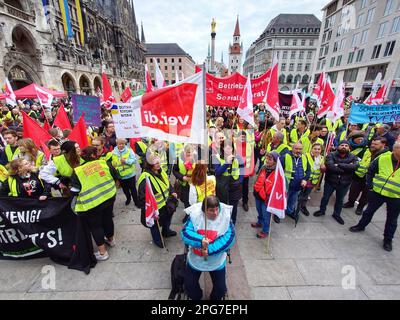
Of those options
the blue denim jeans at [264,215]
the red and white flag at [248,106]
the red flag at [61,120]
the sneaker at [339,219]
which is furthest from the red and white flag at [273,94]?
the red flag at [61,120]

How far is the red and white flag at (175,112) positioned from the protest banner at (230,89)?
407 cm

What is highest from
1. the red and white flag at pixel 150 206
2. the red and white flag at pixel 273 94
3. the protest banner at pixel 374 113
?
the red and white flag at pixel 273 94

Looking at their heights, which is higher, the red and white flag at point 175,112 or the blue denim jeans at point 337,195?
the red and white flag at point 175,112

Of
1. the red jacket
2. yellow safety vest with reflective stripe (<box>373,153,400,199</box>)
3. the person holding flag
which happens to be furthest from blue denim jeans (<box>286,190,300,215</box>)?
the person holding flag

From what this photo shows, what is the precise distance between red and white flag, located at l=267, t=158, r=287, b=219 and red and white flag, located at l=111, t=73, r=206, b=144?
1.62 m

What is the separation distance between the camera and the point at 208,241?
2.25m

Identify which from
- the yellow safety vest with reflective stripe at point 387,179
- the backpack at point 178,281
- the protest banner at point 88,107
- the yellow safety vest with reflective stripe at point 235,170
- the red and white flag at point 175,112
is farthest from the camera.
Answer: the protest banner at point 88,107

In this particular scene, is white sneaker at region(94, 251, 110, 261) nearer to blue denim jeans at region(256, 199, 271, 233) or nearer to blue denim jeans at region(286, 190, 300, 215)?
blue denim jeans at region(256, 199, 271, 233)

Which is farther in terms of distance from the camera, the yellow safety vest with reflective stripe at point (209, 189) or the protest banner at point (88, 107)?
the protest banner at point (88, 107)

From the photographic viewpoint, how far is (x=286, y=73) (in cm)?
6372

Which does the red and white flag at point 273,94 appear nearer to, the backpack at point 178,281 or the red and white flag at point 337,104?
the red and white flag at point 337,104

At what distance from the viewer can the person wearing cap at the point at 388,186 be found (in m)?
3.43

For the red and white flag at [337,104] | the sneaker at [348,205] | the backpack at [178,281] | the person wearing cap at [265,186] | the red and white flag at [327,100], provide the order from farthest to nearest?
the red and white flag at [327,100] → the red and white flag at [337,104] → the sneaker at [348,205] → the person wearing cap at [265,186] → the backpack at [178,281]

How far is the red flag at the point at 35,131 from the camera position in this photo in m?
4.20
